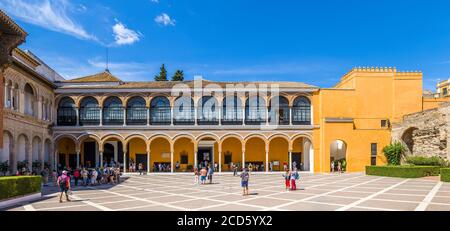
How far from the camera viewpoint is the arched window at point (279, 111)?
3409cm

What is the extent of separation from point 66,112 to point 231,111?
672 inches

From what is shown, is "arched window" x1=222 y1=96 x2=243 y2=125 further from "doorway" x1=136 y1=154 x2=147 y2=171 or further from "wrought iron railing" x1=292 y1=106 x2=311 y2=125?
"doorway" x1=136 y1=154 x2=147 y2=171

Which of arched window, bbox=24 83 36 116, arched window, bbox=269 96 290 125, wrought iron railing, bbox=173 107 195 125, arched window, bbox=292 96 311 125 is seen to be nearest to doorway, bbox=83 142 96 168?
arched window, bbox=24 83 36 116

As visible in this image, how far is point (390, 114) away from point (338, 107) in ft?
18.5

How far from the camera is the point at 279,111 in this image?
3428cm

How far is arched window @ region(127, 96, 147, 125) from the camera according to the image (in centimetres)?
3388

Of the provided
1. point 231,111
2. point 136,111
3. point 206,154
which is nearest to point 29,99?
point 136,111

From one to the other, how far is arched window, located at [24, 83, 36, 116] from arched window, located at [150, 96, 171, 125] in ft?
35.2

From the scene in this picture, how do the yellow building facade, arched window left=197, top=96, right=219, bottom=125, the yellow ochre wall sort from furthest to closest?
1. arched window left=197, top=96, right=219, bottom=125
2. the yellow building facade
3. the yellow ochre wall

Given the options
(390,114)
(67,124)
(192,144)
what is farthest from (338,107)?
(67,124)

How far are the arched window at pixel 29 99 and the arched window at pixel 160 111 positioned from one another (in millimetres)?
10724

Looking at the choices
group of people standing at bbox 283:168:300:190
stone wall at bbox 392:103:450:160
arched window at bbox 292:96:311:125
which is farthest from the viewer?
arched window at bbox 292:96:311:125

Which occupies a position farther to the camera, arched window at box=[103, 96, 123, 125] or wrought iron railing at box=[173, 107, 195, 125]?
wrought iron railing at box=[173, 107, 195, 125]

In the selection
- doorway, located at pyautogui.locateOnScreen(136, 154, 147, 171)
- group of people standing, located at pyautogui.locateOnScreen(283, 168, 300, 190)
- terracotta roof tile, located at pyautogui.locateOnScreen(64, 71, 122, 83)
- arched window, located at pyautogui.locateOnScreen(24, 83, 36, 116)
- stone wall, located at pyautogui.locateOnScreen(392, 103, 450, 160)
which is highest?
terracotta roof tile, located at pyautogui.locateOnScreen(64, 71, 122, 83)
